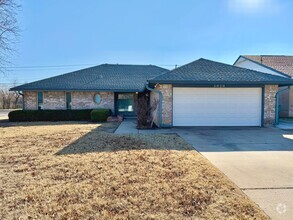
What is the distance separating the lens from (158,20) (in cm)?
1495

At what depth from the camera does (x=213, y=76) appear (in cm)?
1206

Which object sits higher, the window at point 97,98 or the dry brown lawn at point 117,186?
the window at point 97,98

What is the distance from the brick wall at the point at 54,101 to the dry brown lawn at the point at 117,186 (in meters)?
11.5

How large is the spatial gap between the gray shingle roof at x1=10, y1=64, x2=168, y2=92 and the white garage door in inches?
238

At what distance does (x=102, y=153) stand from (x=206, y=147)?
11.3 ft

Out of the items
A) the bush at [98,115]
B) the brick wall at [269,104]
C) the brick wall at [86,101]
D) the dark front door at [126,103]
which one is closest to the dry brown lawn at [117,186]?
the brick wall at [269,104]

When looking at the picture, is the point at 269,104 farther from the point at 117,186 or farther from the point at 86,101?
the point at 86,101

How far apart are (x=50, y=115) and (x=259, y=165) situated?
51.2 ft

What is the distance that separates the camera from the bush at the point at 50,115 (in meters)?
16.7

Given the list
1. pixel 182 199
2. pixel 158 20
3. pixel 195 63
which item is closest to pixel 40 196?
pixel 182 199

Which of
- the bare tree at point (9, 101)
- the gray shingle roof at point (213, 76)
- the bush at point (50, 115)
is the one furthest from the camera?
the bare tree at point (9, 101)

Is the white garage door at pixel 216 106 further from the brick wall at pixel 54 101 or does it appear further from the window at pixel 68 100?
the brick wall at pixel 54 101

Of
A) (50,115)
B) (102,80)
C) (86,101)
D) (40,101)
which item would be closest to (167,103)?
(86,101)

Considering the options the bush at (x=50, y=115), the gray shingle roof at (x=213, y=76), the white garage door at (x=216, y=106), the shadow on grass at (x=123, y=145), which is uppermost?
the gray shingle roof at (x=213, y=76)
